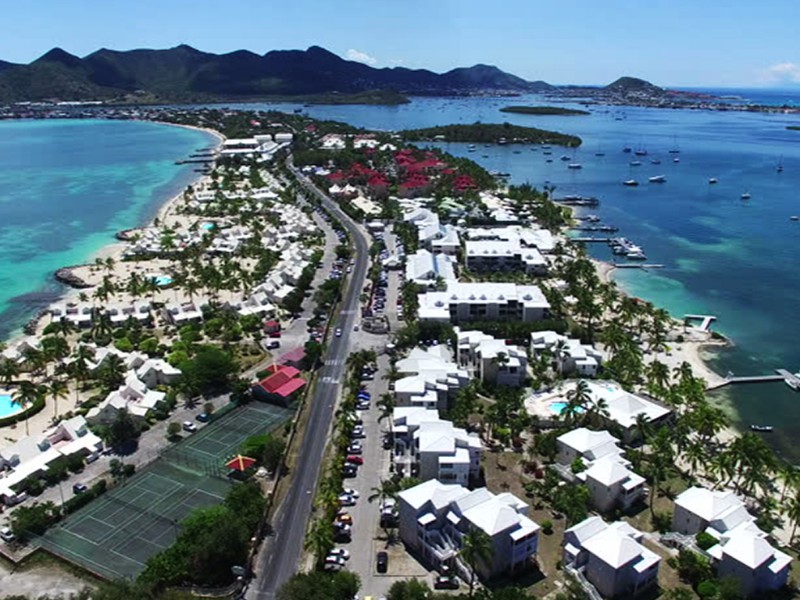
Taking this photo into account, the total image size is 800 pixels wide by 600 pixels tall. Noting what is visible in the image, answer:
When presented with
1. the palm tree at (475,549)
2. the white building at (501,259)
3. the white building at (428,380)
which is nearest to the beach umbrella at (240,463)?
the white building at (428,380)

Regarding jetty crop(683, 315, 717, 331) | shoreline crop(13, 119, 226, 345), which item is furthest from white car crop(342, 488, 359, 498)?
jetty crop(683, 315, 717, 331)

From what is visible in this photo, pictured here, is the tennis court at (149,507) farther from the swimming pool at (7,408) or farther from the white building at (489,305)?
the white building at (489,305)

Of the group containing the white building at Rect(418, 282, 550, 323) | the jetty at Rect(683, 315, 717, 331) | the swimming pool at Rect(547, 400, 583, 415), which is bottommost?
the swimming pool at Rect(547, 400, 583, 415)

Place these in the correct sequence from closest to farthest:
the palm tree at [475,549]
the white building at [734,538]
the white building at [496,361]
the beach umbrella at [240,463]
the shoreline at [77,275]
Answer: the palm tree at [475,549] → the white building at [734,538] → the beach umbrella at [240,463] → the white building at [496,361] → the shoreline at [77,275]

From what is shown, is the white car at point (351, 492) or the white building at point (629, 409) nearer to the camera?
the white car at point (351, 492)

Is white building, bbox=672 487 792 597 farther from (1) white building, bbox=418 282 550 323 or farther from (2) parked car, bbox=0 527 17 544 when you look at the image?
(2) parked car, bbox=0 527 17 544

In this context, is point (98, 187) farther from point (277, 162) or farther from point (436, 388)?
point (436, 388)

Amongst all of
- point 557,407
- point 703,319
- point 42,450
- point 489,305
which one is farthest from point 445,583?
point 703,319
